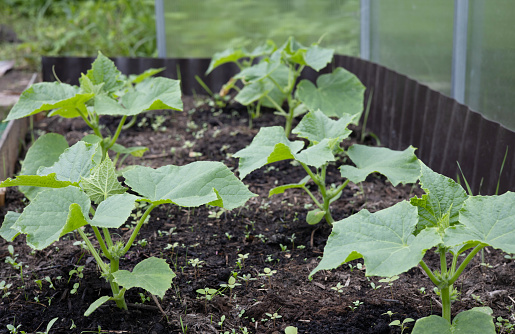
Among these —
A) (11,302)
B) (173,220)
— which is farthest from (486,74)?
(11,302)

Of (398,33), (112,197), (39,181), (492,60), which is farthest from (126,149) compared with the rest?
(398,33)

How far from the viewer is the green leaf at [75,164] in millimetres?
1723

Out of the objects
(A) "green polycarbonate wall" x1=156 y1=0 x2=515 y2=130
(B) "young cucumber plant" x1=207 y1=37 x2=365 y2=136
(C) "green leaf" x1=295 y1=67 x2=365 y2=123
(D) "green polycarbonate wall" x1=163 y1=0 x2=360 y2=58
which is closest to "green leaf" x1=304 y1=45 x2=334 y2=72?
(B) "young cucumber plant" x1=207 y1=37 x2=365 y2=136

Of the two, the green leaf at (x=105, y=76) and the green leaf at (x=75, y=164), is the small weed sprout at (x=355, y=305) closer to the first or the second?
the green leaf at (x=75, y=164)

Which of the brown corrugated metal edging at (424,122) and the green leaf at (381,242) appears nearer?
the green leaf at (381,242)

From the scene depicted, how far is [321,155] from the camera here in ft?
6.24

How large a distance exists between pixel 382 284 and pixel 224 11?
10.1ft

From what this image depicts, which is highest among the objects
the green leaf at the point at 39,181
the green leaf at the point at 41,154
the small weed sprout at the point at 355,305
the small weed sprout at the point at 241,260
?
the green leaf at the point at 39,181

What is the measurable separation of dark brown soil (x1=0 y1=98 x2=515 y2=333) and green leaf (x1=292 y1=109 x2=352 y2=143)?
Result: 0.42 metres

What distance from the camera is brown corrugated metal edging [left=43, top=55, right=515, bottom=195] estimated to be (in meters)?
2.30

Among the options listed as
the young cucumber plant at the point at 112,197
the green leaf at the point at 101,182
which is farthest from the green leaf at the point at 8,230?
the green leaf at the point at 101,182

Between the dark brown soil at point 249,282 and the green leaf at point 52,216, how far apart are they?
16.7 inches

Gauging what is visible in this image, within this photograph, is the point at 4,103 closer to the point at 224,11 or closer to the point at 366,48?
the point at 224,11

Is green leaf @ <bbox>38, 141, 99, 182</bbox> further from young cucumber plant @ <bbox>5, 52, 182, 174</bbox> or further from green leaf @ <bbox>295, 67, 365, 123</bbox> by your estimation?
green leaf @ <bbox>295, 67, 365, 123</bbox>
